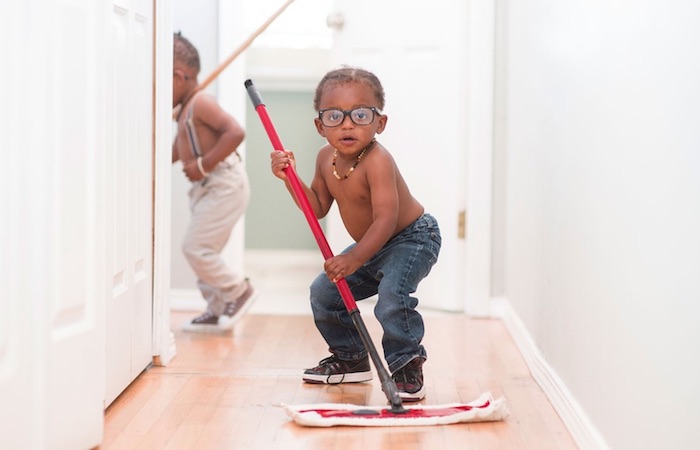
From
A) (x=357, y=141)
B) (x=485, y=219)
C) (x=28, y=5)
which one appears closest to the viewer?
(x=28, y=5)

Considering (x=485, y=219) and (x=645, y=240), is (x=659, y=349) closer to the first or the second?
(x=645, y=240)

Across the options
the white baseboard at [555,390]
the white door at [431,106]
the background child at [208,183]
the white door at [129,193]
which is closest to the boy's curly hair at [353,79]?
the white door at [129,193]

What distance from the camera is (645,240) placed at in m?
1.50

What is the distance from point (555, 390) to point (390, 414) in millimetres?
389

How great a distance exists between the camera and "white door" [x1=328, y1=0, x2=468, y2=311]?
3330mm

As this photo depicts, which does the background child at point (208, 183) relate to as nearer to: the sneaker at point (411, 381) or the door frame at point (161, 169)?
the door frame at point (161, 169)

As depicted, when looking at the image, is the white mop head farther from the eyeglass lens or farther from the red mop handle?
the eyeglass lens

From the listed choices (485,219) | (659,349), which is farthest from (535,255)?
(659,349)

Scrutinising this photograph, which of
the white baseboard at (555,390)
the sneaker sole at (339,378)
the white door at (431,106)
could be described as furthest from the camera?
the white door at (431,106)

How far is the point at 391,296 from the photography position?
2.20 meters

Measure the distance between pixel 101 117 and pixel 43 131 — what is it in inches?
8.5

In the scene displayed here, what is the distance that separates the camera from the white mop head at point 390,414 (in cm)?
195

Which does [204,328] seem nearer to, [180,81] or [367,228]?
[180,81]

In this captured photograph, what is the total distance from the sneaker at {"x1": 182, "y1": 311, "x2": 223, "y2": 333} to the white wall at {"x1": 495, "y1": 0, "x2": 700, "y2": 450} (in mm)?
906
